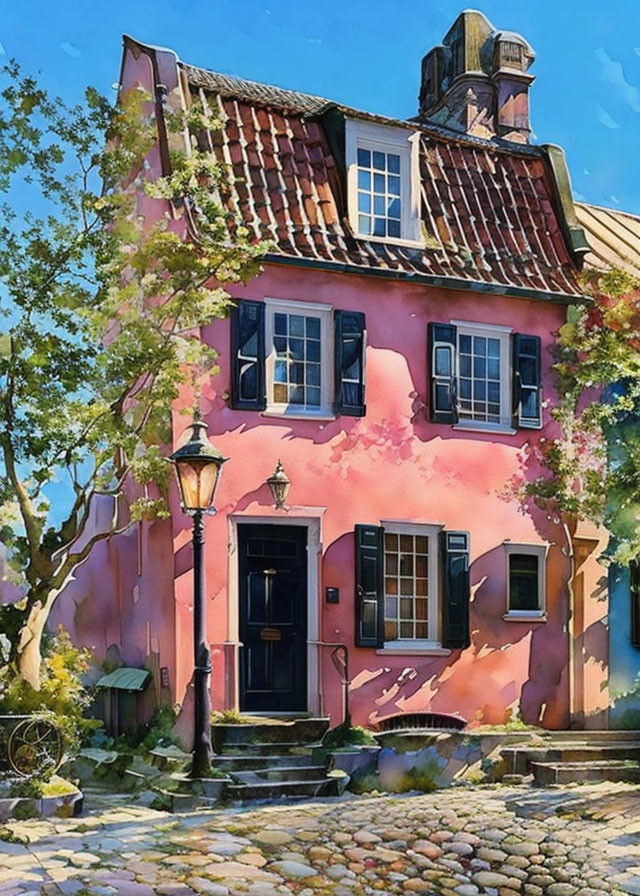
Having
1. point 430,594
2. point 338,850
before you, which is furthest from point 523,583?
point 338,850

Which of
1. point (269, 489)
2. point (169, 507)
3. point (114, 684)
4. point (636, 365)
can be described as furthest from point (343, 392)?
point (114, 684)

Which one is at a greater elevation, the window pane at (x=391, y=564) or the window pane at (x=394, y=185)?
the window pane at (x=394, y=185)

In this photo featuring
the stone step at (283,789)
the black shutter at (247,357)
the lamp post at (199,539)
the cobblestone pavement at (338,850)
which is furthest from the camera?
the black shutter at (247,357)

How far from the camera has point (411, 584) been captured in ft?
→ 45.5

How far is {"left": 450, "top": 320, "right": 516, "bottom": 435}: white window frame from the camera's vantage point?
47.1 feet

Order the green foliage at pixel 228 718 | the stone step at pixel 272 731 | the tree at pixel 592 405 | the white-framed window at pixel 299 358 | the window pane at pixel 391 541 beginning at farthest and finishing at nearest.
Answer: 1. the window pane at pixel 391 541
2. the tree at pixel 592 405
3. the white-framed window at pixel 299 358
4. the green foliage at pixel 228 718
5. the stone step at pixel 272 731

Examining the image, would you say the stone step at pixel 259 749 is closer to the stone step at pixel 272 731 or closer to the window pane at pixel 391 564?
the stone step at pixel 272 731

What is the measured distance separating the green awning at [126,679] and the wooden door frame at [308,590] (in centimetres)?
107

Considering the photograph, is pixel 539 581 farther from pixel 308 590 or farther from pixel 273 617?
pixel 273 617

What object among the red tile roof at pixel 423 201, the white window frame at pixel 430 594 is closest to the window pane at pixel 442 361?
the red tile roof at pixel 423 201

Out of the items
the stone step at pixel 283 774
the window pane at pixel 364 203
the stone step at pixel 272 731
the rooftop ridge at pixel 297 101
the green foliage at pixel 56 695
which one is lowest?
the stone step at pixel 283 774

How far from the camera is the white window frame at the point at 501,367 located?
47.1ft

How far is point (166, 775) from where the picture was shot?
37.8ft

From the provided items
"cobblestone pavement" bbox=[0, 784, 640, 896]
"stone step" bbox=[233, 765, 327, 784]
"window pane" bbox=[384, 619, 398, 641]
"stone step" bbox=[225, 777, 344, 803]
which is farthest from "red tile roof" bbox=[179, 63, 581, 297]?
"cobblestone pavement" bbox=[0, 784, 640, 896]
